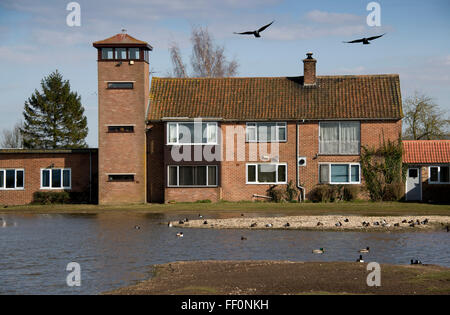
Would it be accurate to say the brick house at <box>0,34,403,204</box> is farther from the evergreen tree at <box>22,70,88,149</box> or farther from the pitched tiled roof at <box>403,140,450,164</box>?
the evergreen tree at <box>22,70,88,149</box>

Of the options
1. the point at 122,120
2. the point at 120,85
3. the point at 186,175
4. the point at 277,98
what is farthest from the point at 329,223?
the point at 120,85

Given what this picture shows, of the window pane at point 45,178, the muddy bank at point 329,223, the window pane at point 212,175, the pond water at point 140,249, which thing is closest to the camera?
the pond water at point 140,249

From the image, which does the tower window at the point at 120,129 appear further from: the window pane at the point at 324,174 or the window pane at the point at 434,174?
the window pane at the point at 434,174

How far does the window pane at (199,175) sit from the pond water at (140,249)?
12.6 m

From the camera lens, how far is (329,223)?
30828mm

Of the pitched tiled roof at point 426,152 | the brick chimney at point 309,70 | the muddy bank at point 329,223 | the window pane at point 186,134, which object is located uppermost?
the brick chimney at point 309,70

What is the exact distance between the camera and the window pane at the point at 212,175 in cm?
4475

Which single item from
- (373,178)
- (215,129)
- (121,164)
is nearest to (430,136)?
(373,178)

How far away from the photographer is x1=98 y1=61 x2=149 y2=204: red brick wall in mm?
45031

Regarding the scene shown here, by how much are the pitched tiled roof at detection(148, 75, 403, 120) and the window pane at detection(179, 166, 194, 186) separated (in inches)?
137

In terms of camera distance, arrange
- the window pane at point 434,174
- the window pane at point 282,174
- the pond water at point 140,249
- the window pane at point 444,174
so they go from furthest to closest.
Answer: the window pane at point 282,174 < the window pane at point 434,174 < the window pane at point 444,174 < the pond water at point 140,249

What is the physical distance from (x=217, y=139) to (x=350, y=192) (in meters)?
9.14

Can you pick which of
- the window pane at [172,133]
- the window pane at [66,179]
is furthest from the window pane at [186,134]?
the window pane at [66,179]

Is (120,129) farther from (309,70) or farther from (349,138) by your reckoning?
(349,138)
